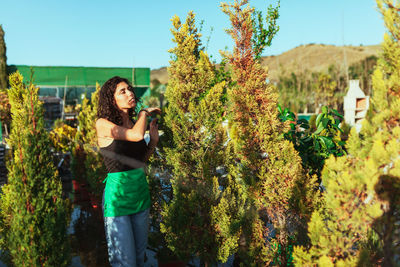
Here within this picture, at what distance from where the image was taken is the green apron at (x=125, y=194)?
260 centimetres

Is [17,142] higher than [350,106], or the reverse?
[350,106]

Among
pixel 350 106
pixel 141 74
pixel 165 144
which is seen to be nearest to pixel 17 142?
pixel 165 144

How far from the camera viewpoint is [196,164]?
11.8 ft

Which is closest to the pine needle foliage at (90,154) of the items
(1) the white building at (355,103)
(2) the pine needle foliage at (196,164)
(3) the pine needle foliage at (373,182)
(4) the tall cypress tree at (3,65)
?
(2) the pine needle foliage at (196,164)

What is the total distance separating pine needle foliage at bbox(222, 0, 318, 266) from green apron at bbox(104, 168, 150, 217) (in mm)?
1100

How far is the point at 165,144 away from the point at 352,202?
2354 millimetres

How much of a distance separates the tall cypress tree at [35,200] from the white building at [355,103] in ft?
39.8

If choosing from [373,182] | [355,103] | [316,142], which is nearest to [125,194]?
[373,182]

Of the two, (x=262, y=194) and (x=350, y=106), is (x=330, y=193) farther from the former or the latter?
(x=350, y=106)

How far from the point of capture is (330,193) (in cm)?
186

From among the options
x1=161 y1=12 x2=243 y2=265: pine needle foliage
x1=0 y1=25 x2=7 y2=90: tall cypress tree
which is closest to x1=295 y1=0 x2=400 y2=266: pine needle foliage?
x1=161 y1=12 x2=243 y2=265: pine needle foliage

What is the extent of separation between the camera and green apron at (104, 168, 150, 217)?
2.60m

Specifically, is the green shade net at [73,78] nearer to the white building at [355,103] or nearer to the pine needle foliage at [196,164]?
the white building at [355,103]

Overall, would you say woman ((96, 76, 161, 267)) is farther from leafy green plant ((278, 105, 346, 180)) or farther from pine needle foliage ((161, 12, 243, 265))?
leafy green plant ((278, 105, 346, 180))
